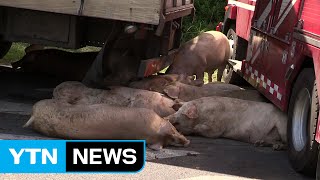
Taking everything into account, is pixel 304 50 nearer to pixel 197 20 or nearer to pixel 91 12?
pixel 91 12

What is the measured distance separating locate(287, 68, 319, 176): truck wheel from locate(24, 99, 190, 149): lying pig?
3.88ft

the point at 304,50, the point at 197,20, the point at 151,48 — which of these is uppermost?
the point at 304,50

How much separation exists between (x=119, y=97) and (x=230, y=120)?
139 cm

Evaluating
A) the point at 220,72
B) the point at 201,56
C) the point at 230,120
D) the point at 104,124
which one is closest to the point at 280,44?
the point at 230,120

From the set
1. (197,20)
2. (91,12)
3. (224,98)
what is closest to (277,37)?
(224,98)

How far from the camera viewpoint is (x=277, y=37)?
25.5 feet

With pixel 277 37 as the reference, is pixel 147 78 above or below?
below

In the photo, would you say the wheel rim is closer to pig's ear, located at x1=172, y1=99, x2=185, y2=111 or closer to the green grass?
pig's ear, located at x1=172, y1=99, x2=185, y2=111

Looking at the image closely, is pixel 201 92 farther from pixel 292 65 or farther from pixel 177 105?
pixel 292 65

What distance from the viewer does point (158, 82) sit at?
337 inches

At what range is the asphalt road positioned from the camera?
6.15 metres

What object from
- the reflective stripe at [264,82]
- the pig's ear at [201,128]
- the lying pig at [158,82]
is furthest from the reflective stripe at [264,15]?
the pig's ear at [201,128]

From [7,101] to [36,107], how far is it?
5.75 ft

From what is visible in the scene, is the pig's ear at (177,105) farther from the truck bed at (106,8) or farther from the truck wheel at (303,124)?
the truck wheel at (303,124)
